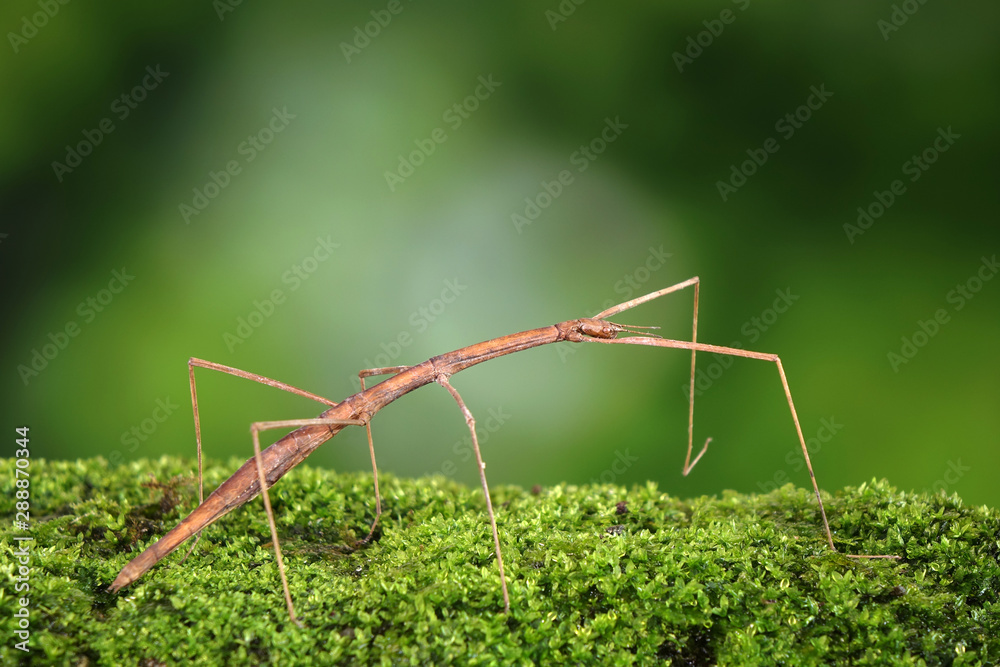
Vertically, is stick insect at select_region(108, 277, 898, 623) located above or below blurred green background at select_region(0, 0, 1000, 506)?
below

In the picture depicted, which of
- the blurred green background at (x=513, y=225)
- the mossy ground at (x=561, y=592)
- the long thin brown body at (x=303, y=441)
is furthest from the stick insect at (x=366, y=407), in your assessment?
the blurred green background at (x=513, y=225)

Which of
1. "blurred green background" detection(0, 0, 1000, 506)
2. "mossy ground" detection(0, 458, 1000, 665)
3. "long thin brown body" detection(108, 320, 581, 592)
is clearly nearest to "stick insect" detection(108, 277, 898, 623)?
"long thin brown body" detection(108, 320, 581, 592)

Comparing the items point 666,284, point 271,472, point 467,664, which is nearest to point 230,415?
point 271,472

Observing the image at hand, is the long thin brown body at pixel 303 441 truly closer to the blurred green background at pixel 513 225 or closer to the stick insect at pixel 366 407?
the stick insect at pixel 366 407

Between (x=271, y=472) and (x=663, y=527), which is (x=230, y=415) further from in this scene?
(x=663, y=527)

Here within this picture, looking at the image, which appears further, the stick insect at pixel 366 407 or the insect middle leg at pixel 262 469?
the stick insect at pixel 366 407

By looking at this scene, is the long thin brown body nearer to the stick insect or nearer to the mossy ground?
the stick insect
